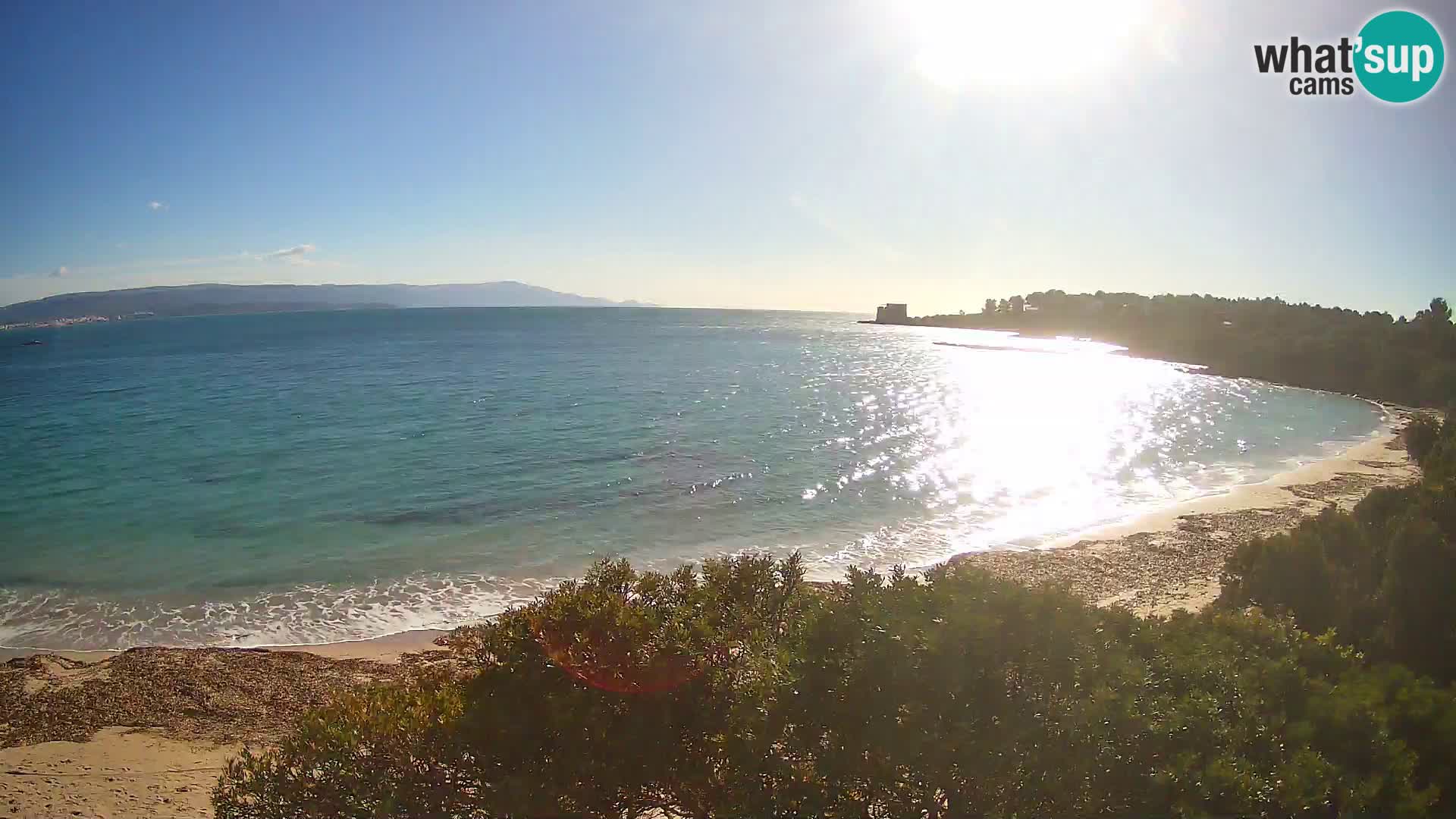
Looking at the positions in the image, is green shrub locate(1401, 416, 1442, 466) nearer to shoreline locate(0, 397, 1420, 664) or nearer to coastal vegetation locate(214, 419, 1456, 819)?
shoreline locate(0, 397, 1420, 664)

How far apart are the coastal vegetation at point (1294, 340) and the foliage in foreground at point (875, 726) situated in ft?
204

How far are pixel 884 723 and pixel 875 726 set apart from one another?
73mm

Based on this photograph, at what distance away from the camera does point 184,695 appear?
11.8 meters

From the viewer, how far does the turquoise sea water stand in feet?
54.2

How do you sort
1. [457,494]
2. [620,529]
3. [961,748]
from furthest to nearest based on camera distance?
[457,494] → [620,529] → [961,748]

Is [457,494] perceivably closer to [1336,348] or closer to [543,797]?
[543,797]

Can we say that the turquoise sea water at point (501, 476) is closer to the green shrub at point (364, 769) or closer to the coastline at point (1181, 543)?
the coastline at point (1181, 543)

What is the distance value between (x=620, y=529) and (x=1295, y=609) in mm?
15455

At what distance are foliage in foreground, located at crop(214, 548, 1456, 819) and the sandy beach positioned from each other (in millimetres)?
1834

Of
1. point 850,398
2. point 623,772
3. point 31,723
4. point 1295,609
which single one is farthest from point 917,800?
point 850,398

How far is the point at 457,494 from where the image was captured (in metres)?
23.6

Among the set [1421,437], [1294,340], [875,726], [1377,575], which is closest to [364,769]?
[875,726]

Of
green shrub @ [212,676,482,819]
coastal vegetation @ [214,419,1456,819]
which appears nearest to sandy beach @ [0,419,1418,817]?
coastal vegetation @ [214,419,1456,819]

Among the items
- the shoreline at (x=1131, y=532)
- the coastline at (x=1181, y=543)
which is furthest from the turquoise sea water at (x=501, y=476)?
the coastline at (x=1181, y=543)
